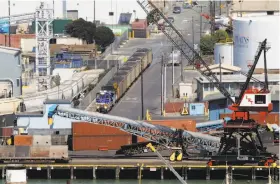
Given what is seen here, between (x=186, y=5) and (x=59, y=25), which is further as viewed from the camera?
(x=186, y=5)

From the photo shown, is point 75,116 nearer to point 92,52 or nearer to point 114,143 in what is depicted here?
point 114,143

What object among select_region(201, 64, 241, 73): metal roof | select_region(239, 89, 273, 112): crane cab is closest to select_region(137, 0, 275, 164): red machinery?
select_region(239, 89, 273, 112): crane cab

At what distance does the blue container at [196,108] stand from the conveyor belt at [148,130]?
8.44 m

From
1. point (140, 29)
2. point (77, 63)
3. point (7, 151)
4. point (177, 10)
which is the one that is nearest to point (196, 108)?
point (7, 151)

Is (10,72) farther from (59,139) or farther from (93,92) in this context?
(59,139)

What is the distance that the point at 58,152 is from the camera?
3969 centimetres

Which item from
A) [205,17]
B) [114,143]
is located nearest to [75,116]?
[114,143]

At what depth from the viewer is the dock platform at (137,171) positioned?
126 ft

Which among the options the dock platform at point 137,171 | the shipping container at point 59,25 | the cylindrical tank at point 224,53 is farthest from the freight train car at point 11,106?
the shipping container at point 59,25

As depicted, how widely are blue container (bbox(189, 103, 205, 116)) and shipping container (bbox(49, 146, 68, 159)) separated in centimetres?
1060

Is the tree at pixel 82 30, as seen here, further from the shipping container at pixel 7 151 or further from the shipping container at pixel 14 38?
the shipping container at pixel 7 151

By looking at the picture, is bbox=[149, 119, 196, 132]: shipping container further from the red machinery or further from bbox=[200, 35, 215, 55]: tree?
bbox=[200, 35, 215, 55]: tree

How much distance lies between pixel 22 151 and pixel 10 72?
1628 centimetres

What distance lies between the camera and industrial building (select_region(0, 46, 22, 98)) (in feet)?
182
